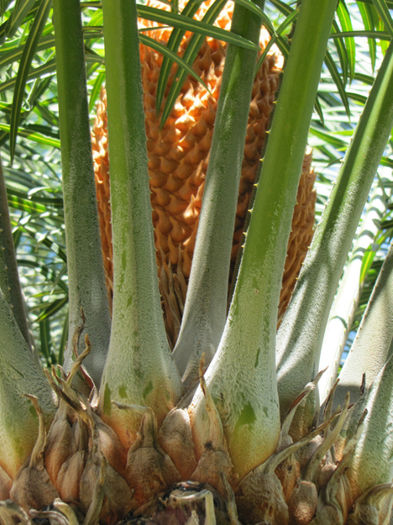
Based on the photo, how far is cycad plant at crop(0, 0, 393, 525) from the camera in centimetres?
70

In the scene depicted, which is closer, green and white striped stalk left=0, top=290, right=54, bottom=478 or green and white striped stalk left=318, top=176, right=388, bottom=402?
green and white striped stalk left=0, top=290, right=54, bottom=478

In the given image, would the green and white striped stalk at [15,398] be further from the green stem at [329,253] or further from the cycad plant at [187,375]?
the green stem at [329,253]

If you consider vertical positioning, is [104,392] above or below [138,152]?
below

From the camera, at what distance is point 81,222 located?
86 cm

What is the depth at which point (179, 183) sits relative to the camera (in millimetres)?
1092

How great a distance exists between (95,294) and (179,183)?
30 cm

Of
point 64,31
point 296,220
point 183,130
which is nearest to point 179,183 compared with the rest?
point 183,130

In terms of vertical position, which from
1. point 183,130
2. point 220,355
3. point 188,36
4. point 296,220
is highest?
point 188,36

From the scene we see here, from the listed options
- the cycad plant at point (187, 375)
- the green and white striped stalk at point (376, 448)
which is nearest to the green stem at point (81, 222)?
the cycad plant at point (187, 375)

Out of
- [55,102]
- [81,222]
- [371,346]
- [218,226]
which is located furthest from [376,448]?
[55,102]

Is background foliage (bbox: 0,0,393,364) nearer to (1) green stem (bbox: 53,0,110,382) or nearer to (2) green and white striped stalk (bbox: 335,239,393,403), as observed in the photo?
(1) green stem (bbox: 53,0,110,382)

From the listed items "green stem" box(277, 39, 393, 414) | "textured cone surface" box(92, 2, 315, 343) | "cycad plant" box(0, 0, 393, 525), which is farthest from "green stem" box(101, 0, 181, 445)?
"textured cone surface" box(92, 2, 315, 343)

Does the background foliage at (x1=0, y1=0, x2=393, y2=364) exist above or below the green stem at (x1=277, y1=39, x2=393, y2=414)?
above

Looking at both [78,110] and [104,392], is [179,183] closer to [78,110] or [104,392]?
[78,110]
